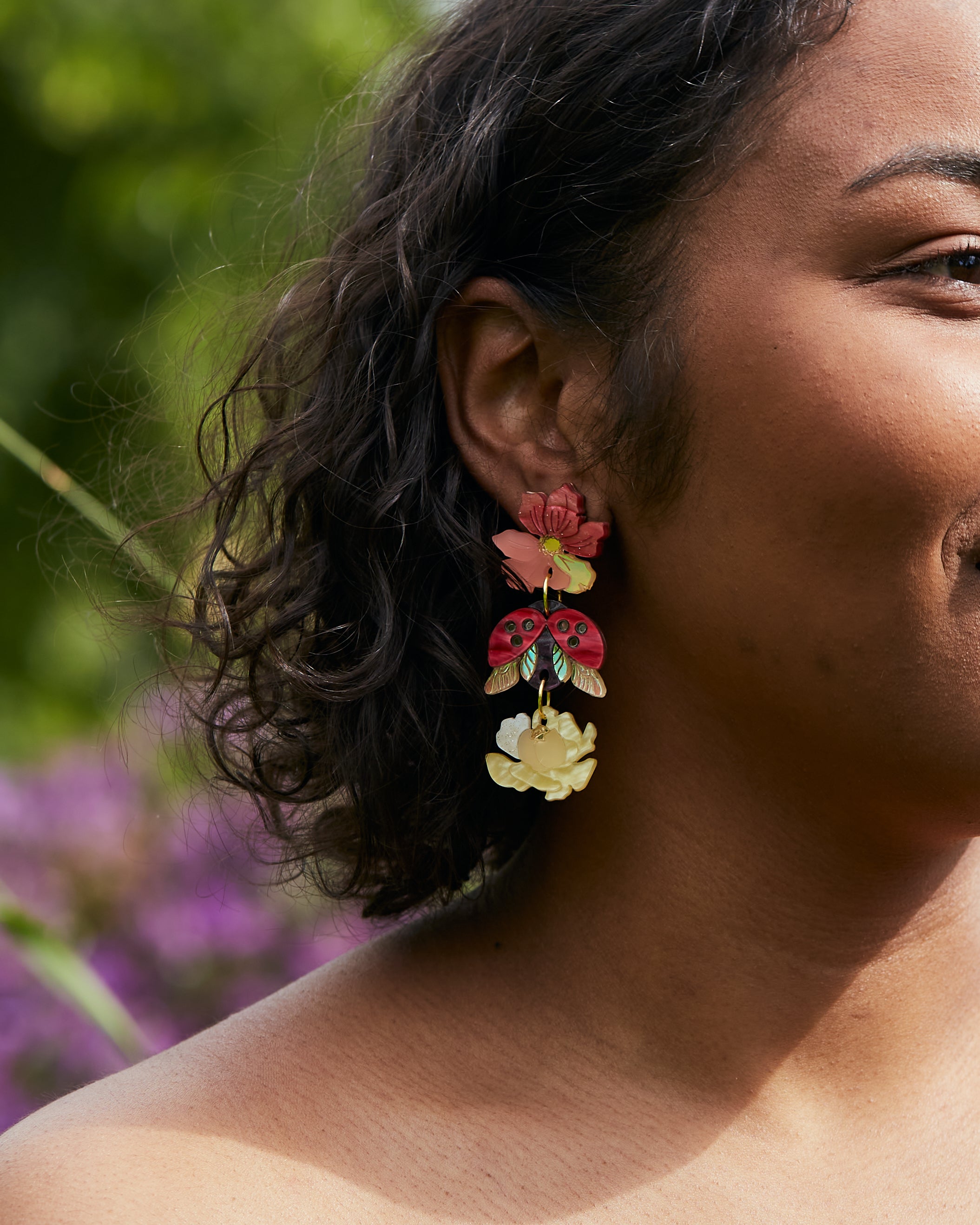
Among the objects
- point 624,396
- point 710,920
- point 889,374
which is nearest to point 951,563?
point 889,374

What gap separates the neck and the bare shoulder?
0.96 feet

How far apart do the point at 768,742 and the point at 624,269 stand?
665 mm

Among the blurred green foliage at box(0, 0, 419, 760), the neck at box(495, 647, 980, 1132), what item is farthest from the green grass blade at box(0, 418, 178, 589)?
the blurred green foliage at box(0, 0, 419, 760)

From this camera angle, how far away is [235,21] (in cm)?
537

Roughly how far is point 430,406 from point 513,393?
12cm

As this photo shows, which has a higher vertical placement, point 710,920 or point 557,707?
point 557,707

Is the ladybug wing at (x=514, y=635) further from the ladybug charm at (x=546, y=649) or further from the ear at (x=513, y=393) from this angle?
the ear at (x=513, y=393)

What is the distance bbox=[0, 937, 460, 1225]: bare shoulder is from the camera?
1.66 m

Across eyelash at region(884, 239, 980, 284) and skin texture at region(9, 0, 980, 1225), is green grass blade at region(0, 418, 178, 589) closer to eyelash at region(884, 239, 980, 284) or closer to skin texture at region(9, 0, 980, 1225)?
skin texture at region(9, 0, 980, 1225)

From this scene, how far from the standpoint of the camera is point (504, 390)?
1938 mm

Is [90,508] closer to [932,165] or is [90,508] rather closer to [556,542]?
[556,542]

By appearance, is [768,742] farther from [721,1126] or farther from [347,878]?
[347,878]

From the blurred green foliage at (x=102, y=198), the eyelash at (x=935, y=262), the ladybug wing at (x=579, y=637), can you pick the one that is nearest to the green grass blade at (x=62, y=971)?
the ladybug wing at (x=579, y=637)

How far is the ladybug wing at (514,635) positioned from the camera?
186 cm
